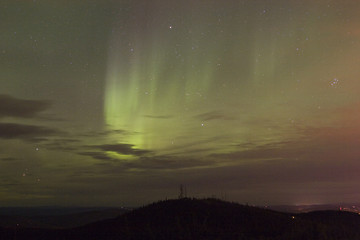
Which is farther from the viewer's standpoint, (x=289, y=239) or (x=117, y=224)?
(x=117, y=224)

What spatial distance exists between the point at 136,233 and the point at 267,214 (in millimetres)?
10848

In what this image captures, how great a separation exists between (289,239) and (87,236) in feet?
37.2

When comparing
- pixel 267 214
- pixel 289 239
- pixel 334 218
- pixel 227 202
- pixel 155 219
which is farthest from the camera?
pixel 334 218

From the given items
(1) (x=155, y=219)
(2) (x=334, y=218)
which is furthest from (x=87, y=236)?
(2) (x=334, y=218)

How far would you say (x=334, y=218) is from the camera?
1379 inches

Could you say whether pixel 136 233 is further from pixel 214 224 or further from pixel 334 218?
pixel 334 218

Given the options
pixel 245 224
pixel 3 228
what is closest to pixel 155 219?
pixel 245 224

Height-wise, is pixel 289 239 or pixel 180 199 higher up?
pixel 180 199

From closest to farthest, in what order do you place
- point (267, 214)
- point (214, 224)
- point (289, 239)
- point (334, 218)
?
point (289, 239) → point (214, 224) → point (267, 214) → point (334, 218)

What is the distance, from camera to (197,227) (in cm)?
2273

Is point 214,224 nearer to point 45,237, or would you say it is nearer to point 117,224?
point 117,224

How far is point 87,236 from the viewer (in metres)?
22.6

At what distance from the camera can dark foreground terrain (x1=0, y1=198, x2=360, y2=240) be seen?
20953 millimetres

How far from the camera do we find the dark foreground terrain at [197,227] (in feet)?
68.7
